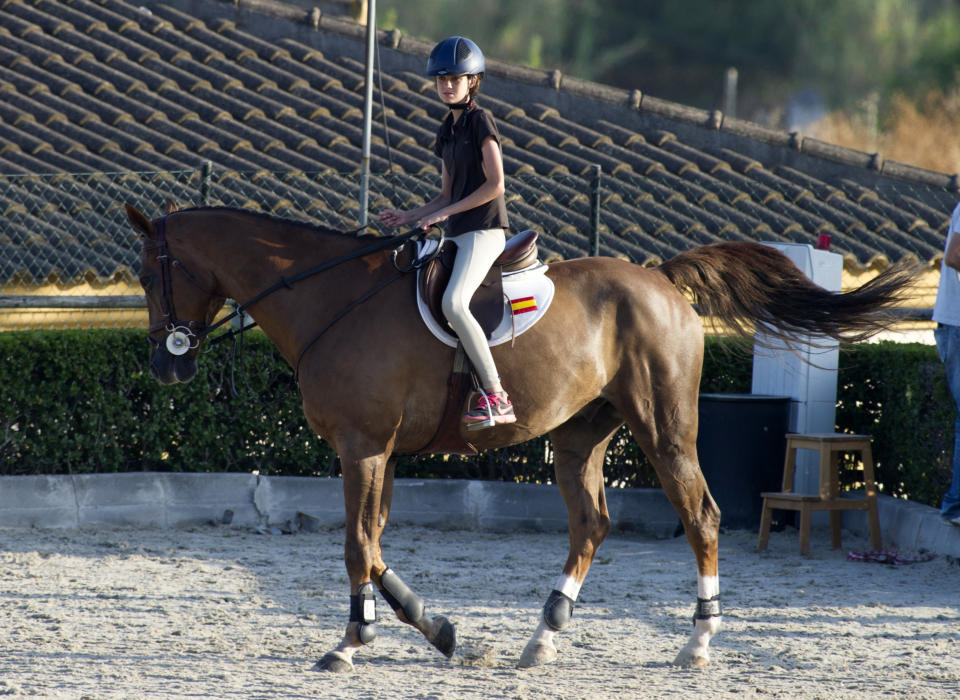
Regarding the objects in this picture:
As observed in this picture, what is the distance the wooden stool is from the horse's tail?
1832 mm

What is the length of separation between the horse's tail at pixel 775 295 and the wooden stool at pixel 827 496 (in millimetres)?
1832

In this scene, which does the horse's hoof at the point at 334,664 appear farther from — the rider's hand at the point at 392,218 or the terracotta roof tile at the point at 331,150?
the terracotta roof tile at the point at 331,150

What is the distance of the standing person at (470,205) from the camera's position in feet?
17.8

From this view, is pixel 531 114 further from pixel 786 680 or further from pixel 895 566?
pixel 786 680

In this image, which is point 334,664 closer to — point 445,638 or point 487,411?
point 445,638

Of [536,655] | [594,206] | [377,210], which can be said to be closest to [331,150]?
[377,210]

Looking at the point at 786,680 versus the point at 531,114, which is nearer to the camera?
the point at 786,680

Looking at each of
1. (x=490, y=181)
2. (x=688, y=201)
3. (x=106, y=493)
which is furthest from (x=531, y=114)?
(x=490, y=181)

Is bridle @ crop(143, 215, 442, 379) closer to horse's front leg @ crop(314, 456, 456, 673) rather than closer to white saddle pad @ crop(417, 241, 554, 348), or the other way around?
white saddle pad @ crop(417, 241, 554, 348)

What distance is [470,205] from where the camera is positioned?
543 centimetres

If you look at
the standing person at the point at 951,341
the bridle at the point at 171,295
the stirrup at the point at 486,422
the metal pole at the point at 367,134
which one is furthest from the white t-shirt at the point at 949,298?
the metal pole at the point at 367,134

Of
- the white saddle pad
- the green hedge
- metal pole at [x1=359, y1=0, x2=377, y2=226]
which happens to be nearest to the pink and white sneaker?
the white saddle pad

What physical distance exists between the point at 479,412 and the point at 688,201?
288 inches

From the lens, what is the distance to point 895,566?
770 cm
